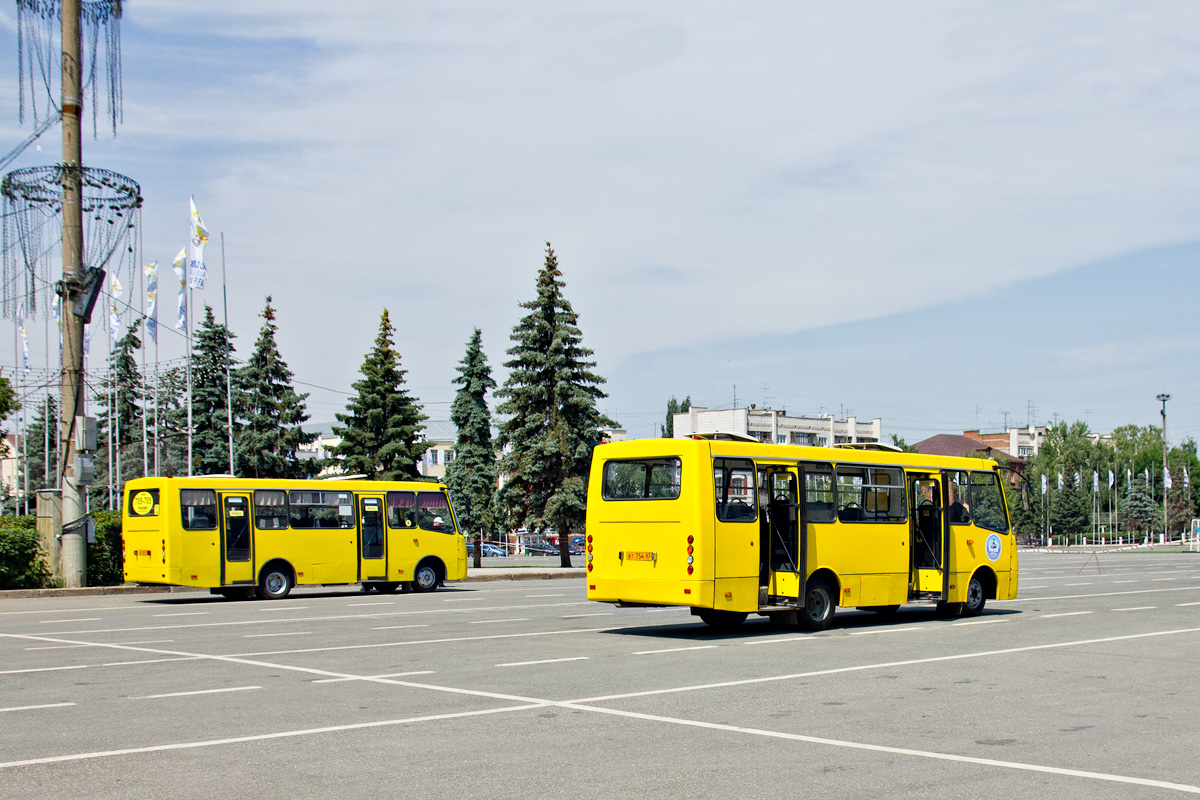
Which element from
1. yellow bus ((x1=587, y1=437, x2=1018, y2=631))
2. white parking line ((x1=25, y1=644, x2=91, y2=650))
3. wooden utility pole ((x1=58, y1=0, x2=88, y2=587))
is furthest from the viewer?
wooden utility pole ((x1=58, y1=0, x2=88, y2=587))

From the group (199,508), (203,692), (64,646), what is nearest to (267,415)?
(199,508)

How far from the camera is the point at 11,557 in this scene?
26.6m

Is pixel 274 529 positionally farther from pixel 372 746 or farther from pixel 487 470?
pixel 487 470

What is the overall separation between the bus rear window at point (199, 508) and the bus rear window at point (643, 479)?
11.6m

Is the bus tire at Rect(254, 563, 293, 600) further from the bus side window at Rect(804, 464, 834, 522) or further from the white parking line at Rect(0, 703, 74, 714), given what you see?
the white parking line at Rect(0, 703, 74, 714)

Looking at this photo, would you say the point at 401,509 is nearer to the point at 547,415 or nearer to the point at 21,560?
the point at 21,560

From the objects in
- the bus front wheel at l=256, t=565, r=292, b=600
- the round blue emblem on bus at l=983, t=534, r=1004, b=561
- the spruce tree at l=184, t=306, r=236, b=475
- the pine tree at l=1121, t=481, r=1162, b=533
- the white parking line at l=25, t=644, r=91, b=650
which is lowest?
the pine tree at l=1121, t=481, r=1162, b=533

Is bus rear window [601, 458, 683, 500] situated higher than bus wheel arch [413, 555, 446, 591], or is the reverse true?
bus rear window [601, 458, 683, 500]

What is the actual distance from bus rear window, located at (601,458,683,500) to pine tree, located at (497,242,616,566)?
26.6 m

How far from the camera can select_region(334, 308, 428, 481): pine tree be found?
50.5 m

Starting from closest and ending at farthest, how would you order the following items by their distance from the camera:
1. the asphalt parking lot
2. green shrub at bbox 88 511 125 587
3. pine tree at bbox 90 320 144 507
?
the asphalt parking lot
green shrub at bbox 88 511 125 587
pine tree at bbox 90 320 144 507

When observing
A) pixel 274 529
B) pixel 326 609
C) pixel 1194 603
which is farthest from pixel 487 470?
pixel 1194 603

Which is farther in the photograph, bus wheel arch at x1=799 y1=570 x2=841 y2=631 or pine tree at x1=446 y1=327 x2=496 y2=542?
pine tree at x1=446 y1=327 x2=496 y2=542

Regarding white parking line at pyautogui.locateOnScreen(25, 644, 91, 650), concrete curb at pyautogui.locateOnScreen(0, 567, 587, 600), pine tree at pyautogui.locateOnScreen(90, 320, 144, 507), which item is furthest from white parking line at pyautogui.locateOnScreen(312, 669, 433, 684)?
pine tree at pyautogui.locateOnScreen(90, 320, 144, 507)
